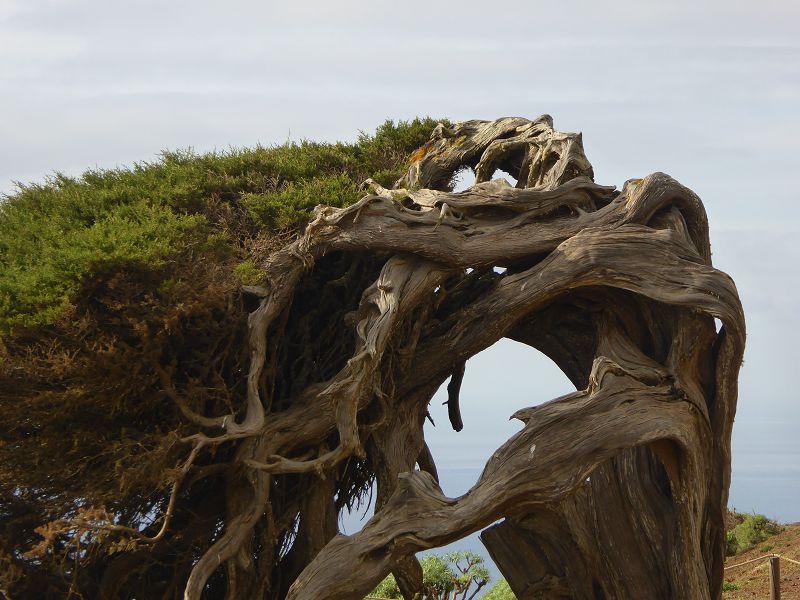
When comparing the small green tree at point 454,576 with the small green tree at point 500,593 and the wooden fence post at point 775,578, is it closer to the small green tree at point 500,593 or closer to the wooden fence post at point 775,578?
the small green tree at point 500,593

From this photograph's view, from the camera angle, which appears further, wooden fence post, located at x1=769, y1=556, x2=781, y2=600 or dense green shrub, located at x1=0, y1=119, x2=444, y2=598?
wooden fence post, located at x1=769, y1=556, x2=781, y2=600

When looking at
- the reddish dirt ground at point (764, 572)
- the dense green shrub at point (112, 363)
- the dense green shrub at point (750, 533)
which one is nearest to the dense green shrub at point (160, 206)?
the dense green shrub at point (112, 363)

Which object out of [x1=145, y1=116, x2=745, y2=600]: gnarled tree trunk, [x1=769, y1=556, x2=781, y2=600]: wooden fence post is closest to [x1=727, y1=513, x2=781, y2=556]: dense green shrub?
[x1=769, y1=556, x2=781, y2=600]: wooden fence post

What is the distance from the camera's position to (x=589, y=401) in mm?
9867

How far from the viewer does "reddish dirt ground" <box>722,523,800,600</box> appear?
15570 mm

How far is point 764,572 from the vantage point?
1678 cm

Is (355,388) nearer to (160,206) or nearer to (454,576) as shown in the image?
(160,206)

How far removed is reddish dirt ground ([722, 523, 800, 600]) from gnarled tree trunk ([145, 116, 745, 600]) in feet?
15.6

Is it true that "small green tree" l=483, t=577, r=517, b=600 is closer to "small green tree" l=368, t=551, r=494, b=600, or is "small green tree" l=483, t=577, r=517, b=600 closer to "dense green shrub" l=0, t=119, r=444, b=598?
"small green tree" l=368, t=551, r=494, b=600

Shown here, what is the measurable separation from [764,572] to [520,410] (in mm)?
8961

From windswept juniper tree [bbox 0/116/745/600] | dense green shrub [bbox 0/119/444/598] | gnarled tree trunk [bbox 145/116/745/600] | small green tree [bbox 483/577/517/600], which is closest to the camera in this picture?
dense green shrub [bbox 0/119/444/598]

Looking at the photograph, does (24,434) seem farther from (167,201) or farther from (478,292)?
(478,292)

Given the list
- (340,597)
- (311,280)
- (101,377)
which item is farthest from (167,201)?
(340,597)

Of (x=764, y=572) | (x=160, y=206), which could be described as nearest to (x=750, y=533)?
(x=764, y=572)
